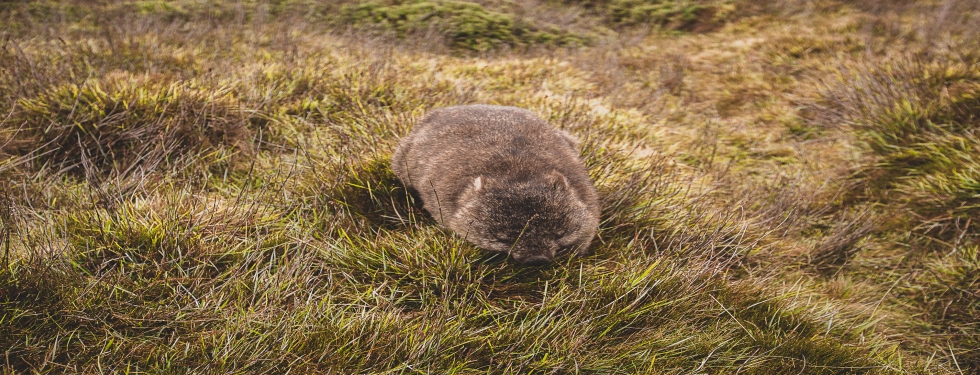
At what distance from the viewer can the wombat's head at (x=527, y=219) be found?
290 cm

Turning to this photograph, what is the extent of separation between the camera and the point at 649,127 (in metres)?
5.38

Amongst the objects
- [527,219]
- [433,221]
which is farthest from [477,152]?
[527,219]

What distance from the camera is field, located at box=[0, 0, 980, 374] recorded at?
2.46 metres

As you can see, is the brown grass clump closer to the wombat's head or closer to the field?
the field

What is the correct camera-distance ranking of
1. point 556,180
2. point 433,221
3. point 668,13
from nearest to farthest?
point 556,180 → point 433,221 → point 668,13

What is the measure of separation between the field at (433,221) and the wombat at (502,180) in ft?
0.52

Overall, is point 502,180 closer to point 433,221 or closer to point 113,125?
point 433,221

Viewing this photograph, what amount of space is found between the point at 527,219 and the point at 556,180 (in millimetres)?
353

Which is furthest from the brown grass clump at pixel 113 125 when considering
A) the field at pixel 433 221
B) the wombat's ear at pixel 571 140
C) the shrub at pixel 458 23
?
the shrub at pixel 458 23

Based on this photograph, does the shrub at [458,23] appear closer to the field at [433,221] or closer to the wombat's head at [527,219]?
the field at [433,221]

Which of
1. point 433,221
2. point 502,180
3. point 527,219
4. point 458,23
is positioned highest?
point 458,23

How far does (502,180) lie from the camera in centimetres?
315

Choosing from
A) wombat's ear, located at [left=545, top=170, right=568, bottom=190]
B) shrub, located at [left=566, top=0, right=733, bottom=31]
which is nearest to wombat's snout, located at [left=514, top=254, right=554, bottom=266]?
wombat's ear, located at [left=545, top=170, right=568, bottom=190]

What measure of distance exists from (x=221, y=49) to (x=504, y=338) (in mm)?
5319
